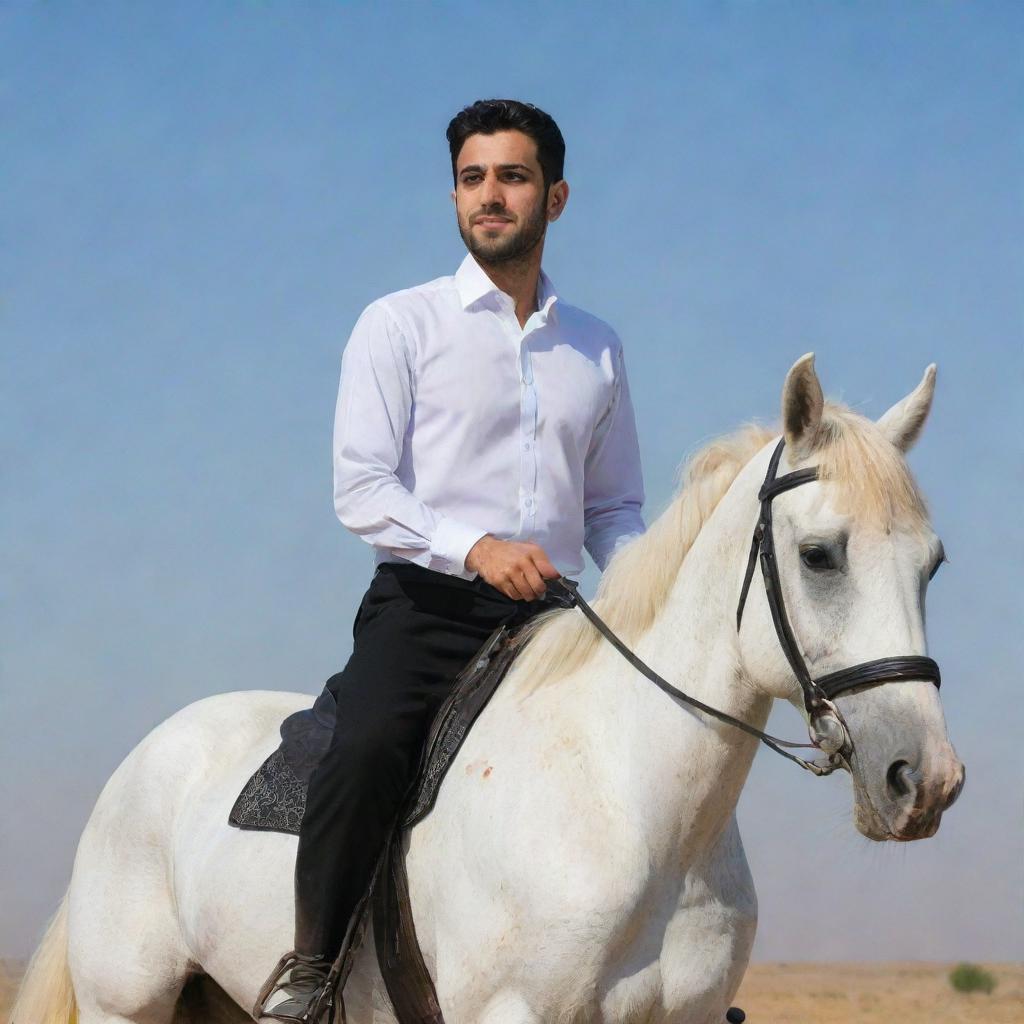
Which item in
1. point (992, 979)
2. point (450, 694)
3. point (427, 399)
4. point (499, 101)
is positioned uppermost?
point (499, 101)

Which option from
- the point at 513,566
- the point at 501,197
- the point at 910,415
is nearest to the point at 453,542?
the point at 513,566

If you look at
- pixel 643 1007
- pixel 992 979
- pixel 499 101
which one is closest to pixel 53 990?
pixel 643 1007

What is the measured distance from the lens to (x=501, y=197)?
4.58 metres

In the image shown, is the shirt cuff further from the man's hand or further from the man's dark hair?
the man's dark hair

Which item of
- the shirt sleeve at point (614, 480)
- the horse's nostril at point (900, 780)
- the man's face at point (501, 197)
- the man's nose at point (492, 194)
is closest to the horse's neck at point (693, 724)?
the horse's nostril at point (900, 780)

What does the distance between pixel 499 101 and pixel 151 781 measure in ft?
9.86

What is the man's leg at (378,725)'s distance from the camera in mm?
4148

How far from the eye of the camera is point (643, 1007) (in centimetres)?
365

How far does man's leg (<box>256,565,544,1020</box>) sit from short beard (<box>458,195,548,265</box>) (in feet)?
3.58

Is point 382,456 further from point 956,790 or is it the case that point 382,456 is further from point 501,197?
point 956,790

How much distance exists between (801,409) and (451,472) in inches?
48.4

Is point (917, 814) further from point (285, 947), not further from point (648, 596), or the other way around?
point (285, 947)

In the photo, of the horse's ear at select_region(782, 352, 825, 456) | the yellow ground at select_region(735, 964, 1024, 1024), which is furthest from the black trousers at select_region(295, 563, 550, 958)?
the yellow ground at select_region(735, 964, 1024, 1024)

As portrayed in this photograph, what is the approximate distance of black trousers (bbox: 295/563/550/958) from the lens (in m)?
4.15
